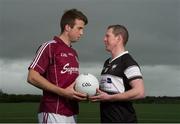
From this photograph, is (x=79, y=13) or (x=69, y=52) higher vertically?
(x=79, y=13)

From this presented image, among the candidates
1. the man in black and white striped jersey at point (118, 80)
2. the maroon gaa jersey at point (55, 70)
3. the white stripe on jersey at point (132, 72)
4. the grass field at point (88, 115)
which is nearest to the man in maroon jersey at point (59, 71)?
the maroon gaa jersey at point (55, 70)

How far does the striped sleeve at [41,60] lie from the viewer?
6.96 m

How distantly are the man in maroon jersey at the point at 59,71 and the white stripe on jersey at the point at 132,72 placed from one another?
24.9 inches

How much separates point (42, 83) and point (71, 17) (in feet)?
3.28

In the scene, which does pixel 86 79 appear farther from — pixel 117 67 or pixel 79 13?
pixel 79 13

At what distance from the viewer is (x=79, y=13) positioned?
23.5 feet

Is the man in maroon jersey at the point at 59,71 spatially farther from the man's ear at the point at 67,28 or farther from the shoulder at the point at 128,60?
the shoulder at the point at 128,60

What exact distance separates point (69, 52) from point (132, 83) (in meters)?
0.99

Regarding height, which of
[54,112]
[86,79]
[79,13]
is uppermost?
[79,13]

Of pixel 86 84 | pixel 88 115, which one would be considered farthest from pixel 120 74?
pixel 88 115

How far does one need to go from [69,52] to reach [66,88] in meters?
0.54

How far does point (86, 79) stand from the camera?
277 inches

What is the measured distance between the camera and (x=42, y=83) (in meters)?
6.85

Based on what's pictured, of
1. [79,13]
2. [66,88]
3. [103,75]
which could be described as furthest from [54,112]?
[79,13]
